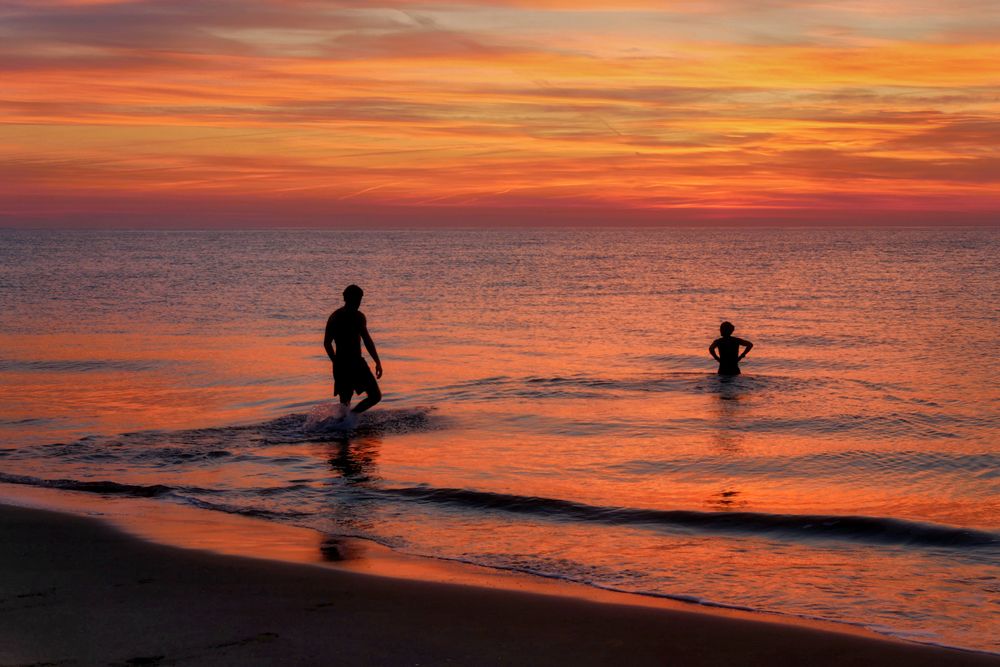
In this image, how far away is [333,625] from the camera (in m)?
5.71

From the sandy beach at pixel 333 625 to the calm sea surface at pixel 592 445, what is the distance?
797mm

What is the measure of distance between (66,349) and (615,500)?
60.8ft

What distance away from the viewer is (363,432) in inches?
536

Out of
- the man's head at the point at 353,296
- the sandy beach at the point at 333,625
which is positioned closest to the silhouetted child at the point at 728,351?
the man's head at the point at 353,296

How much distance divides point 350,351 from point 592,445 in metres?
3.58

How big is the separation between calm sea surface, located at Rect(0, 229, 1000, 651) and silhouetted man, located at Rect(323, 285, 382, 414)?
0.79 metres

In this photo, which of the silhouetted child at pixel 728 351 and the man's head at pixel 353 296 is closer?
the man's head at pixel 353 296

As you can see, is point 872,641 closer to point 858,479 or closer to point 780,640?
point 780,640

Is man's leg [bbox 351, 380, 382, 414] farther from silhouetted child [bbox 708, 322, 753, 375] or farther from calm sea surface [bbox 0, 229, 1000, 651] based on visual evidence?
silhouetted child [bbox 708, 322, 753, 375]

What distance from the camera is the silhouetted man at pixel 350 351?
13273 millimetres

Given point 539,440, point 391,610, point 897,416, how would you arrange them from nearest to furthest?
point 391,610 → point 539,440 → point 897,416

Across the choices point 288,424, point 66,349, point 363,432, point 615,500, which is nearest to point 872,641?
point 615,500

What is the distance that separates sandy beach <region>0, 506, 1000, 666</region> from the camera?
5246 mm

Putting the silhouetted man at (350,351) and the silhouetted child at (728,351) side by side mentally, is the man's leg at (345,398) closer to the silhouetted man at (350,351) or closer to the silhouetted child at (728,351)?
the silhouetted man at (350,351)
